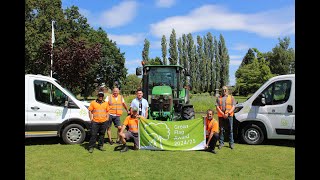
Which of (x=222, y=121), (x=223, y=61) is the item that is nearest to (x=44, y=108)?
(x=222, y=121)

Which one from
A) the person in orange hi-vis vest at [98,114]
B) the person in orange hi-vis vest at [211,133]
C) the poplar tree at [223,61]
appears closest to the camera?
the person in orange hi-vis vest at [211,133]

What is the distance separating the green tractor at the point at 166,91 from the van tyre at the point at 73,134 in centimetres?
287

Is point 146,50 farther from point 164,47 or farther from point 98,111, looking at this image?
point 98,111

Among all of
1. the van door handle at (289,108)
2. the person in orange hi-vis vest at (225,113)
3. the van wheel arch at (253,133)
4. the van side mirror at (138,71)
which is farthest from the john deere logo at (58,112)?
the van door handle at (289,108)

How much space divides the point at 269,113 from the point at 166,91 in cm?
389

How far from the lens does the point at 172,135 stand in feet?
30.9

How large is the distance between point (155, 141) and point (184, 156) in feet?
3.76

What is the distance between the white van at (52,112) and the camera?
9.66m

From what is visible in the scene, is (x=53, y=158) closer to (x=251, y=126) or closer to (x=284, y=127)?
(x=251, y=126)

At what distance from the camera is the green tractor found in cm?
1193

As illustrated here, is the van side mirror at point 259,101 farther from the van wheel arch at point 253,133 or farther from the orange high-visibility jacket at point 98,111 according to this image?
the orange high-visibility jacket at point 98,111

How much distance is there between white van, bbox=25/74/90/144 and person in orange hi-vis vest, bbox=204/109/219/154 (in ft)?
12.5
